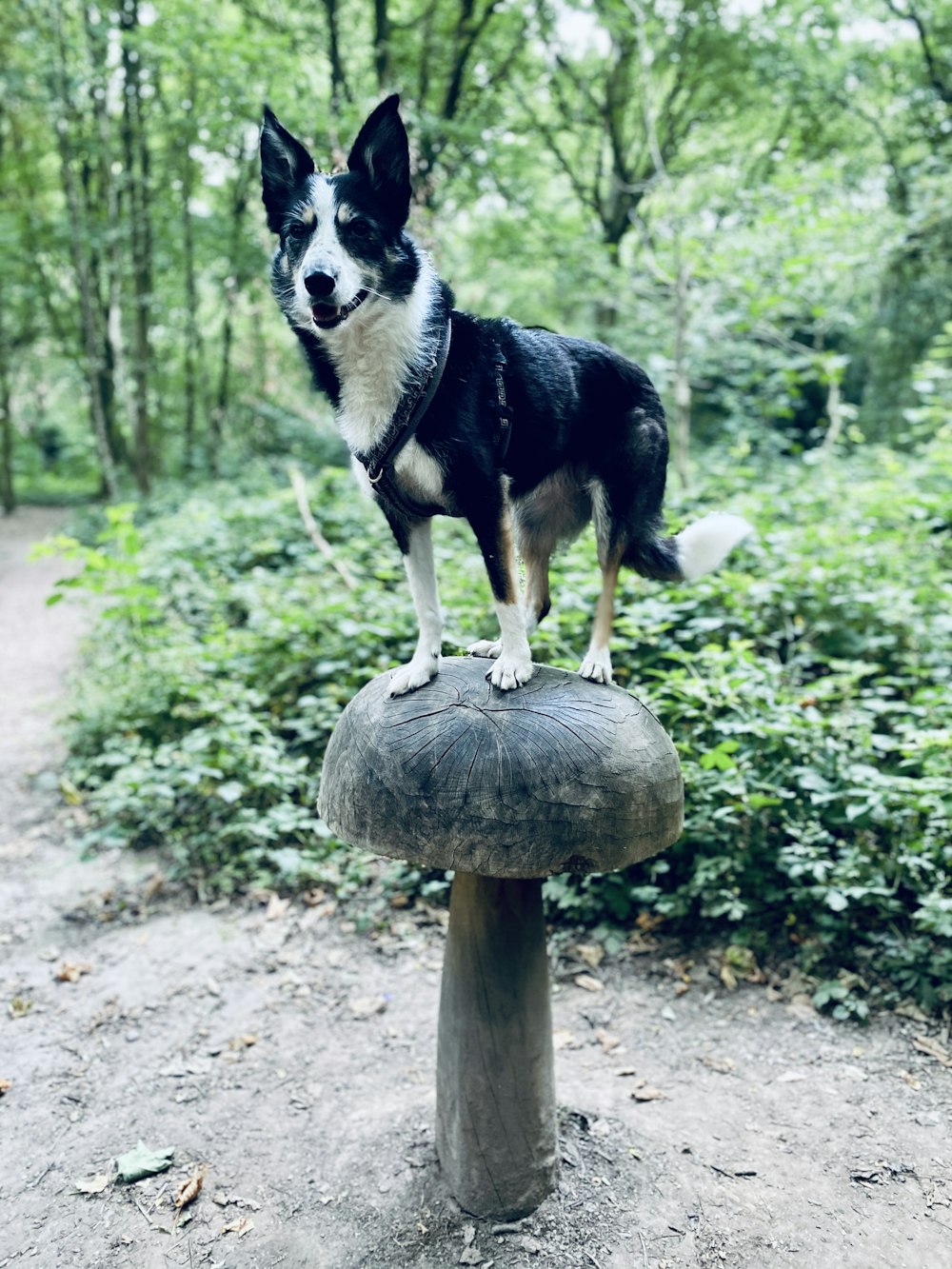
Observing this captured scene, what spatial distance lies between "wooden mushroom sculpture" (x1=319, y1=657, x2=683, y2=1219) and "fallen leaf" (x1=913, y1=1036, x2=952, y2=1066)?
56.9 inches

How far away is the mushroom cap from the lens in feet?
7.03

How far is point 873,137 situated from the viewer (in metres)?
13.1

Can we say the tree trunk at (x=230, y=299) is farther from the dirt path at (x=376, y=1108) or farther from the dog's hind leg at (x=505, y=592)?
the dog's hind leg at (x=505, y=592)

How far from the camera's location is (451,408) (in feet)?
7.50

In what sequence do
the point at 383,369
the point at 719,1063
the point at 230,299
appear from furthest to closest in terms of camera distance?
the point at 230,299 → the point at 719,1063 → the point at 383,369

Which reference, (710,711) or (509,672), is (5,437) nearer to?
(710,711)

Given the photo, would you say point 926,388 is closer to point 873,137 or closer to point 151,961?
point 151,961

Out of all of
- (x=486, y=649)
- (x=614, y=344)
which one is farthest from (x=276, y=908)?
(x=614, y=344)

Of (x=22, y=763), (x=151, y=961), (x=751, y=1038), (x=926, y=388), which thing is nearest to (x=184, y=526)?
(x=22, y=763)

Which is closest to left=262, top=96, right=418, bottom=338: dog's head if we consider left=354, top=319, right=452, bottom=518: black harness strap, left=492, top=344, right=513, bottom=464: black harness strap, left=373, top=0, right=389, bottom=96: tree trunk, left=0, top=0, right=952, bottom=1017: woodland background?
left=354, top=319, right=452, bottom=518: black harness strap

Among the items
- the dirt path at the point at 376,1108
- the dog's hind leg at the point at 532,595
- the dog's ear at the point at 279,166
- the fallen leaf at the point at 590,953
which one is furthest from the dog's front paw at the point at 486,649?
the fallen leaf at the point at 590,953

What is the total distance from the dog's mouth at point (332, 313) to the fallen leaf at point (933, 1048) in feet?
10.2

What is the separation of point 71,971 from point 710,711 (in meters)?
3.09

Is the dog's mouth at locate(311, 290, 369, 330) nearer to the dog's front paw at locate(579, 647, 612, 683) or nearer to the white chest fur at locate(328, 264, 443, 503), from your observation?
the white chest fur at locate(328, 264, 443, 503)
